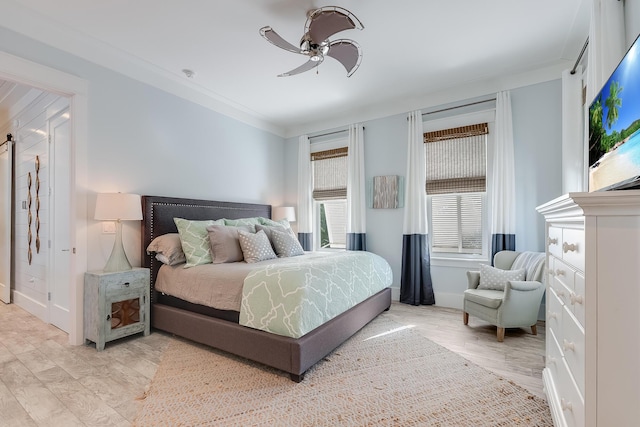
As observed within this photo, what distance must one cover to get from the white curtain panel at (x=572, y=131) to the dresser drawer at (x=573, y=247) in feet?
6.65

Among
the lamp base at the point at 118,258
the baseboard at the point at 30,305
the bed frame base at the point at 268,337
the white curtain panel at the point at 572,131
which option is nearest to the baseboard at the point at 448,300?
the bed frame base at the point at 268,337

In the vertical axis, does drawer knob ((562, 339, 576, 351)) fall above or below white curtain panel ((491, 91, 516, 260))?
below

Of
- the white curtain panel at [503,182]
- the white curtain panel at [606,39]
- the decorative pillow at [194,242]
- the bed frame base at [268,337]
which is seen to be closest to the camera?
the white curtain panel at [606,39]

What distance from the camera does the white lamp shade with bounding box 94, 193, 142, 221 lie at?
2.79 meters

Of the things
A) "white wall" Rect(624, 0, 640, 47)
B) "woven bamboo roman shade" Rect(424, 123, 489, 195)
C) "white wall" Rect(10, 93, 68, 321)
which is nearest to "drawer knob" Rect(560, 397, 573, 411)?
"white wall" Rect(624, 0, 640, 47)

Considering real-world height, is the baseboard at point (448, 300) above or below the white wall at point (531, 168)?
below

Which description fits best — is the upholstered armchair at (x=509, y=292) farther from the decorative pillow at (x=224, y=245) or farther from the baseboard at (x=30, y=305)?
the baseboard at (x=30, y=305)

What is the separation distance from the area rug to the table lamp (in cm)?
104

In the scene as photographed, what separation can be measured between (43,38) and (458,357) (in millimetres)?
4528

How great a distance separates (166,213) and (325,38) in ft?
8.27

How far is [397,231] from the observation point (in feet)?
14.6

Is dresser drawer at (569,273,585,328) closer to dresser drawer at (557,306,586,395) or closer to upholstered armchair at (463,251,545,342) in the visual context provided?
dresser drawer at (557,306,586,395)

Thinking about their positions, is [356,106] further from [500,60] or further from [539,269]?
[539,269]

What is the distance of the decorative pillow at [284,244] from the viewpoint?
3.64 meters
